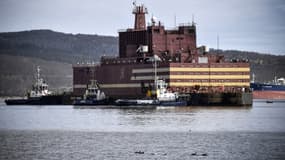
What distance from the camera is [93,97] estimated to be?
188750 mm

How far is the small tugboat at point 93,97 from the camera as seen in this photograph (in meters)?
184

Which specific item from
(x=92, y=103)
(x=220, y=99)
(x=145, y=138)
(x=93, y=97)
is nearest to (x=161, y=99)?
(x=220, y=99)

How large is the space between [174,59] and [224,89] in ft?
39.9

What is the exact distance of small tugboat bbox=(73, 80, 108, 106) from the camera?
7254 inches

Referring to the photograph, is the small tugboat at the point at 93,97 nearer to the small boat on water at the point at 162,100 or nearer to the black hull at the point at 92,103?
the black hull at the point at 92,103

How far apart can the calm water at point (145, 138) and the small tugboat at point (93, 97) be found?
6654 cm

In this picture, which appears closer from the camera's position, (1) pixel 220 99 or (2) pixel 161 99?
(2) pixel 161 99

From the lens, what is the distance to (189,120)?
367 feet

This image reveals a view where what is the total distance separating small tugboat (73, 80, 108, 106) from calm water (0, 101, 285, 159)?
6654cm

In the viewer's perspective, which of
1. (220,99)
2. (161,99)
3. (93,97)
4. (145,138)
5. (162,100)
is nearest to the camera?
(145,138)

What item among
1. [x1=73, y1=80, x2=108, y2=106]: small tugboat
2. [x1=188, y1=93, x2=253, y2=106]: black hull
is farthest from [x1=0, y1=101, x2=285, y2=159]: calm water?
[x1=73, y1=80, x2=108, y2=106]: small tugboat

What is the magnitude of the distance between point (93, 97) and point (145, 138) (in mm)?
103082

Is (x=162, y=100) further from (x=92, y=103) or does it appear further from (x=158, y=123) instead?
(x=158, y=123)

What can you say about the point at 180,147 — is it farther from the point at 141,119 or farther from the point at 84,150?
the point at 141,119
